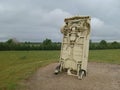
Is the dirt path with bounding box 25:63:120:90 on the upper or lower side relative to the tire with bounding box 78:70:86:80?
lower

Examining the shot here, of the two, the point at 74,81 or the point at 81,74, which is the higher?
the point at 81,74

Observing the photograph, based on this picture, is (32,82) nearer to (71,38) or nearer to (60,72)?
(60,72)

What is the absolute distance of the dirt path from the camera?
8.64m

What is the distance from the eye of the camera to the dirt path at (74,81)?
28.3ft

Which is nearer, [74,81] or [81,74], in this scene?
[74,81]

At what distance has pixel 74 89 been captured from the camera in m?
8.44

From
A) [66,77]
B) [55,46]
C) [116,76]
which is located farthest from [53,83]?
[55,46]

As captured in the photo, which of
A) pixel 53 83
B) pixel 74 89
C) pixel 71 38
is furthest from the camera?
pixel 71 38

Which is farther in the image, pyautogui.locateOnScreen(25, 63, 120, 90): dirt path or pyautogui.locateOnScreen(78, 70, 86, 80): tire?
pyautogui.locateOnScreen(78, 70, 86, 80): tire

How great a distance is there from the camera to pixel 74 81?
933 centimetres

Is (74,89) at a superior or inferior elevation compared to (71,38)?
inferior

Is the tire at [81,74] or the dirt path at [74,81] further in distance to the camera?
the tire at [81,74]

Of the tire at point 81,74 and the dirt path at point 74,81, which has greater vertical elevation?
the tire at point 81,74

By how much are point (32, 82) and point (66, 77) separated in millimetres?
1566
